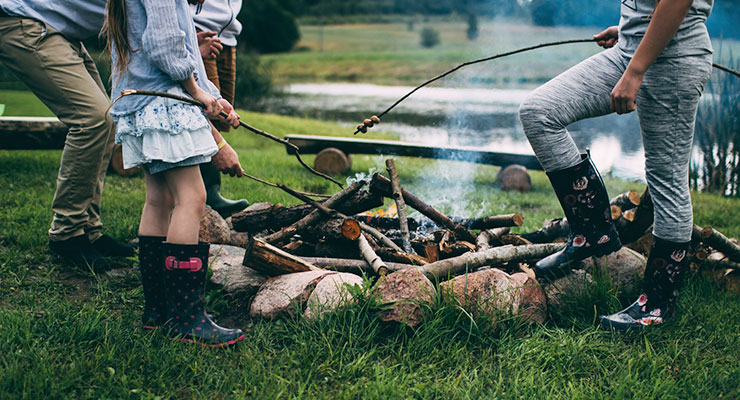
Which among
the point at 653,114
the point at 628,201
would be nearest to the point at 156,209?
the point at 653,114

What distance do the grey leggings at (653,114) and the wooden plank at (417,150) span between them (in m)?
3.98

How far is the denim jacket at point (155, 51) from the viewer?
7.08ft

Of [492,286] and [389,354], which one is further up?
[492,286]

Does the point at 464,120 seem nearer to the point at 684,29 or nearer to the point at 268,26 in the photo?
the point at 684,29

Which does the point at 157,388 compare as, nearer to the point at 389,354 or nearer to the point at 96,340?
the point at 96,340

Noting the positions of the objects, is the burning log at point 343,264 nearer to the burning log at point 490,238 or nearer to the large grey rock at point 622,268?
the burning log at point 490,238

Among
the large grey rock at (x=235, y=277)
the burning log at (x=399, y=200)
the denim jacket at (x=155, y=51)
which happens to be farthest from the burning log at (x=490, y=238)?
the denim jacket at (x=155, y=51)

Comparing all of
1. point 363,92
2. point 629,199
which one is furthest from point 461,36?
point 629,199

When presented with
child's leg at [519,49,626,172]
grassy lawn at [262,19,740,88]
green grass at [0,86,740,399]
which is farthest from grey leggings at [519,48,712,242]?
grassy lawn at [262,19,740,88]

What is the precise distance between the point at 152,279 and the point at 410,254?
130cm

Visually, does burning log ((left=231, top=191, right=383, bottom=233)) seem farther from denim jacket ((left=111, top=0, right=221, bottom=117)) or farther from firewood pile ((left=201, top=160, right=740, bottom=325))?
denim jacket ((left=111, top=0, right=221, bottom=117))

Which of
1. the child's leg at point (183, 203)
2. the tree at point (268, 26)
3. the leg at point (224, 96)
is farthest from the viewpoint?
the tree at point (268, 26)

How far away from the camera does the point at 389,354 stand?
239 centimetres

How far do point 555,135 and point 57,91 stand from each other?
263 centimetres
